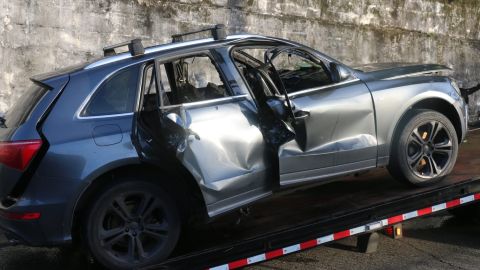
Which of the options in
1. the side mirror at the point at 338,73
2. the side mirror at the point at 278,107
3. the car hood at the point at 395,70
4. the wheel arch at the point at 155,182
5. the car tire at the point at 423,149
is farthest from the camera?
the car hood at the point at 395,70

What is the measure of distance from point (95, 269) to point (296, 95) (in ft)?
7.00

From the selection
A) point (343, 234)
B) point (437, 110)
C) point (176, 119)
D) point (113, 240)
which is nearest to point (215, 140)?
point (176, 119)

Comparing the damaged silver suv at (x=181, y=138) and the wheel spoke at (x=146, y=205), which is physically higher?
the damaged silver suv at (x=181, y=138)

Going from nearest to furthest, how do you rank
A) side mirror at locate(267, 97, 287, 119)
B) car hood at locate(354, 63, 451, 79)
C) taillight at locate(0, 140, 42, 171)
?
1. taillight at locate(0, 140, 42, 171)
2. side mirror at locate(267, 97, 287, 119)
3. car hood at locate(354, 63, 451, 79)

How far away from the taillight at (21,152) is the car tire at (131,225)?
1.77ft

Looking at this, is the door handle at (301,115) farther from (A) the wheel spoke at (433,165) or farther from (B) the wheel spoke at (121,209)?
(B) the wheel spoke at (121,209)

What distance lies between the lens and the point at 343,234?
4.39m

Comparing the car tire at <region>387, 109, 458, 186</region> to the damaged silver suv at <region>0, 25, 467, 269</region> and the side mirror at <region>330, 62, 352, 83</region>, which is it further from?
the side mirror at <region>330, 62, 352, 83</region>

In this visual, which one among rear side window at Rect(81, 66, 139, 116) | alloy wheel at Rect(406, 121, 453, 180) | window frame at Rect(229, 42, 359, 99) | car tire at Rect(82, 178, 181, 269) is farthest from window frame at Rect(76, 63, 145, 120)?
alloy wheel at Rect(406, 121, 453, 180)

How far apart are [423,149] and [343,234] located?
1.29 m

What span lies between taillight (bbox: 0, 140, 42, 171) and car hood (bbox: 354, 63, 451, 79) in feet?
9.34

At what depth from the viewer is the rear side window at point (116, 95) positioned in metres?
4.00

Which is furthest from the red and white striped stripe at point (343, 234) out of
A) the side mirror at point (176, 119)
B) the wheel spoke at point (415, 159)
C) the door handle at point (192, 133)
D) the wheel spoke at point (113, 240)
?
the side mirror at point (176, 119)

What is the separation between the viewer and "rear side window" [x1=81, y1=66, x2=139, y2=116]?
4004 mm
